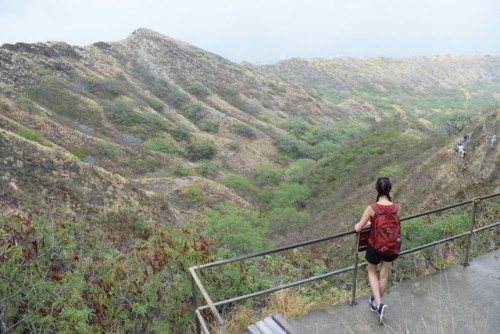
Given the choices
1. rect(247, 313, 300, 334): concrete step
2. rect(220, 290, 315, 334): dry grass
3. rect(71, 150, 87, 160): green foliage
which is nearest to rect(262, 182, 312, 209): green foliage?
rect(71, 150, 87, 160): green foliage

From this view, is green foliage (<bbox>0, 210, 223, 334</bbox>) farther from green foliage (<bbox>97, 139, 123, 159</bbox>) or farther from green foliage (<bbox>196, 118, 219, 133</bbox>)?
green foliage (<bbox>196, 118, 219, 133</bbox>)

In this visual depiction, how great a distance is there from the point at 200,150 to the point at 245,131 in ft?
34.5

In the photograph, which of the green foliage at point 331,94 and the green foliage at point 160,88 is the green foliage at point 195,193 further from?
the green foliage at point 331,94

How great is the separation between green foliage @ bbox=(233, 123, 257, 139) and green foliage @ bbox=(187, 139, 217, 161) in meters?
8.85

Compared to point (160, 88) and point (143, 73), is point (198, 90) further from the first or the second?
point (143, 73)

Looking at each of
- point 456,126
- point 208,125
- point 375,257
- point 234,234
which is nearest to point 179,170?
point 234,234

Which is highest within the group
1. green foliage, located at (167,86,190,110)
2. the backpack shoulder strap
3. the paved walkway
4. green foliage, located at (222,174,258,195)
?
green foliage, located at (167,86,190,110)

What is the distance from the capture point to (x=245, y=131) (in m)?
47.4

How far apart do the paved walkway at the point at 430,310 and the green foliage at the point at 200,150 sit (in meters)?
33.5

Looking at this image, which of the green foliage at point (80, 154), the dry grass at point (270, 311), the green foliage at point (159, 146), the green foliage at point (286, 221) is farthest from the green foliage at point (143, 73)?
the dry grass at point (270, 311)

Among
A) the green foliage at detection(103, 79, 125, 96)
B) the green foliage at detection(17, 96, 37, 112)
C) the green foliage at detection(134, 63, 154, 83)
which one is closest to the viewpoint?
the green foliage at detection(17, 96, 37, 112)

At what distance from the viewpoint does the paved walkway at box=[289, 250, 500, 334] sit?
400 cm

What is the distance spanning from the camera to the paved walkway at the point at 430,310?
158 inches

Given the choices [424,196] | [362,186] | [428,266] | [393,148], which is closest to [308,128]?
[393,148]
